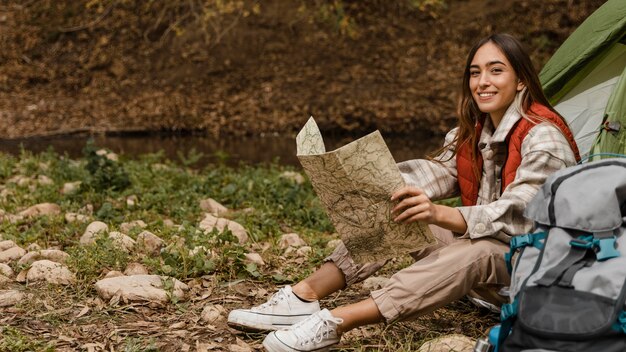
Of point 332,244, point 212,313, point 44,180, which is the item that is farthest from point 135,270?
point 44,180

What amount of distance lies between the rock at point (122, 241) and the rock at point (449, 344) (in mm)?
1744

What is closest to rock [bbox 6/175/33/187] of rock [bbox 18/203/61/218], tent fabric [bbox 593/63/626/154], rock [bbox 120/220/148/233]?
rock [bbox 18/203/61/218]

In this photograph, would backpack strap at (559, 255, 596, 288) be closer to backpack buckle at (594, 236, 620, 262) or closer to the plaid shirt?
backpack buckle at (594, 236, 620, 262)

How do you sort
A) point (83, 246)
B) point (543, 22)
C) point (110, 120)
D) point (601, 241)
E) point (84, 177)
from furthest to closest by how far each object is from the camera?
point (543, 22), point (110, 120), point (84, 177), point (83, 246), point (601, 241)

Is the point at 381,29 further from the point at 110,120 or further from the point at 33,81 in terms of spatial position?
the point at 33,81

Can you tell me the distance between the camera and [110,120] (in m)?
10.4

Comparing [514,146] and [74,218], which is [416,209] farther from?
[74,218]

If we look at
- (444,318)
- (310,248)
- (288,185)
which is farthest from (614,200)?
(288,185)

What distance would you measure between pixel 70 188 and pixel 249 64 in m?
6.38

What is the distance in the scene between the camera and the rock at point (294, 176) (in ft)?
20.1

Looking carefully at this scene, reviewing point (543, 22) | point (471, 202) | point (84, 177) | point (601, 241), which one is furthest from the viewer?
point (543, 22)

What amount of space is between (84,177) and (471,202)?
3315mm

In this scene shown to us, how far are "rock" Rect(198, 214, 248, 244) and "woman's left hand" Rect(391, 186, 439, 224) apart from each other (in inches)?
66.6

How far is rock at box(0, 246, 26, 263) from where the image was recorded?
391 centimetres
